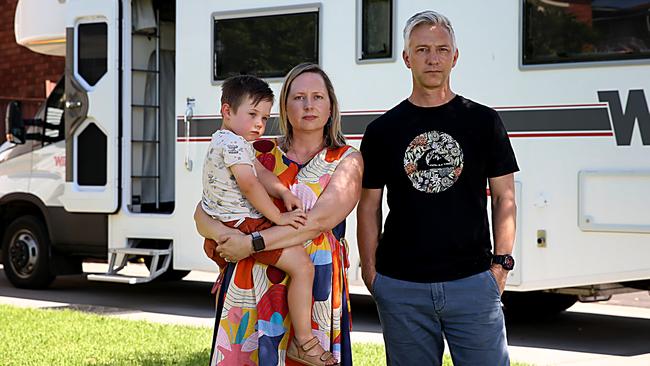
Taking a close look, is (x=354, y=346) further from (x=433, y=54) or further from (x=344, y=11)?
(x=433, y=54)

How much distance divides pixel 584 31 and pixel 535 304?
9.22 feet

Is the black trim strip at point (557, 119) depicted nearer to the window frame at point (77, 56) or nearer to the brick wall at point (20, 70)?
the window frame at point (77, 56)

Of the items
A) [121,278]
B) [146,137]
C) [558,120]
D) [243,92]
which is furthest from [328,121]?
[146,137]

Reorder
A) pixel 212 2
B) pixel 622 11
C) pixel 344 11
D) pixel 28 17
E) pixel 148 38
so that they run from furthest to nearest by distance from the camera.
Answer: pixel 28 17
pixel 148 38
pixel 212 2
pixel 344 11
pixel 622 11

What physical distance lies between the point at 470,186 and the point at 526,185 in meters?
3.93

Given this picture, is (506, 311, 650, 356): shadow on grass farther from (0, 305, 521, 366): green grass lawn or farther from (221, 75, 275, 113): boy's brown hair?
(221, 75, 275, 113): boy's brown hair

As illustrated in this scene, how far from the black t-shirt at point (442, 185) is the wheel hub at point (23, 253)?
7550 millimetres

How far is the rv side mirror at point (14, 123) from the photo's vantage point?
10.5m

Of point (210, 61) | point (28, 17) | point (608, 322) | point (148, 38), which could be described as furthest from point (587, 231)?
point (28, 17)

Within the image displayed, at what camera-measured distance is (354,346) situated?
7371mm

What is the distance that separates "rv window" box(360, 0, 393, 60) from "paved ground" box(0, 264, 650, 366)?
88.2 inches

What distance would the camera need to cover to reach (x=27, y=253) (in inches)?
425

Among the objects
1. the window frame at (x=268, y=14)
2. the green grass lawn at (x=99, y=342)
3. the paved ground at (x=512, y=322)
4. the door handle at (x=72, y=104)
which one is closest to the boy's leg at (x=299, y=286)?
the green grass lawn at (x=99, y=342)

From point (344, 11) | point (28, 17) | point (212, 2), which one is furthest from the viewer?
point (28, 17)
